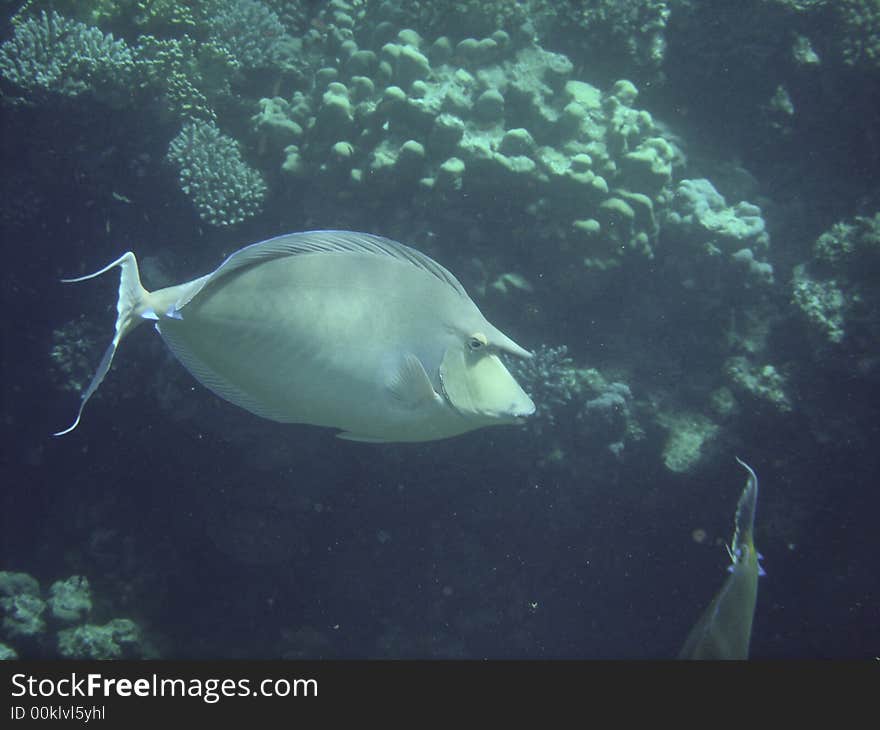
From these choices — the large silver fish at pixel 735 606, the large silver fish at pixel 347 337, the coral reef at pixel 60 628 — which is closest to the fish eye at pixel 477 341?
the large silver fish at pixel 347 337

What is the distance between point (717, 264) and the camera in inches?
201

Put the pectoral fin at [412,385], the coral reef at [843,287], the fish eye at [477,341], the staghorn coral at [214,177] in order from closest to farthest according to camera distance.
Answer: the pectoral fin at [412,385] → the fish eye at [477,341] → the staghorn coral at [214,177] → the coral reef at [843,287]

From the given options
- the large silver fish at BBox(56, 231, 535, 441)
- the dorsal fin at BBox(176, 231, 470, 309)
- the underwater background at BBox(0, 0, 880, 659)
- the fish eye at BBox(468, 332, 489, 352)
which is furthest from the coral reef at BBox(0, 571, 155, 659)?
the fish eye at BBox(468, 332, 489, 352)

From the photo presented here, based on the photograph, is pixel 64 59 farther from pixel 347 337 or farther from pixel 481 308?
pixel 347 337

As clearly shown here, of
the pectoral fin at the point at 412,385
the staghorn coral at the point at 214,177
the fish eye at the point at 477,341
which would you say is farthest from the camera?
the staghorn coral at the point at 214,177

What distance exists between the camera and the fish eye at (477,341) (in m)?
2.46

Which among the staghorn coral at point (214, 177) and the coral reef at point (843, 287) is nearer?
the staghorn coral at point (214, 177)

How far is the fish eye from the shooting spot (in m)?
2.46

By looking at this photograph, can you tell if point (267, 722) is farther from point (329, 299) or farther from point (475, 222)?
point (475, 222)

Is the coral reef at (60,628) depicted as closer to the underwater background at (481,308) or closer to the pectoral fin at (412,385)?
the underwater background at (481,308)

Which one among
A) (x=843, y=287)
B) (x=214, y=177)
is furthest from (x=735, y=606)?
(x=214, y=177)

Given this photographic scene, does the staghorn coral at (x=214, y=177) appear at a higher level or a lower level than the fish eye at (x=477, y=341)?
lower

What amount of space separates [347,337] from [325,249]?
0.48 meters

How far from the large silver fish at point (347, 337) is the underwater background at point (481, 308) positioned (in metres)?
2.07
